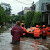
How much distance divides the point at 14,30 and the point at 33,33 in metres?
7.41

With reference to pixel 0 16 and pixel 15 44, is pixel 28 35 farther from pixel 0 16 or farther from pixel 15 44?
pixel 0 16

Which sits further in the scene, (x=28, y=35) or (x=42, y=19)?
(x=42, y=19)

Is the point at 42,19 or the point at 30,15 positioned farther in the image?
the point at 30,15

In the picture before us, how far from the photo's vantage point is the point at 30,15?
140ft

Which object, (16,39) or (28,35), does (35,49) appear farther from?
(28,35)

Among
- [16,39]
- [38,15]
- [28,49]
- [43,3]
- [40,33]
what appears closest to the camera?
[28,49]

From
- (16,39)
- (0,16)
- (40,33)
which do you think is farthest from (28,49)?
(0,16)

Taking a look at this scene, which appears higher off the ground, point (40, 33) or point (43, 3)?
point (43, 3)

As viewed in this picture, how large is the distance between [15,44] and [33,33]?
7393 millimetres

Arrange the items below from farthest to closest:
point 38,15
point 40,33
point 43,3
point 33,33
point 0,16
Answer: point 0,16 < point 43,3 < point 38,15 < point 33,33 < point 40,33

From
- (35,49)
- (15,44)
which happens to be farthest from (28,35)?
(35,49)

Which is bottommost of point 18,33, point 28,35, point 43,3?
point 28,35

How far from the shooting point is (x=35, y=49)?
8.75m

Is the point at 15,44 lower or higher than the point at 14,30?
lower
